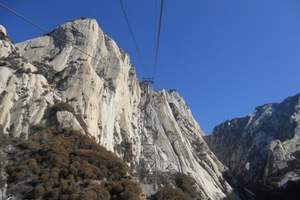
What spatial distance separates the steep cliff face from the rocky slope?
49.4 ft

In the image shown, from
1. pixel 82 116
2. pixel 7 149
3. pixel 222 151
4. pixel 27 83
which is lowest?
pixel 7 149

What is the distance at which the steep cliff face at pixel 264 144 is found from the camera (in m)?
97.5

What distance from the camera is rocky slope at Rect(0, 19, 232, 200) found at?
5562cm

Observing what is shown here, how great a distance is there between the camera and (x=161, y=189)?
55.0 m

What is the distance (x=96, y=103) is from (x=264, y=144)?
72.3 metres

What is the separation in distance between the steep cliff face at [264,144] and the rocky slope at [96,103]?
1506 cm

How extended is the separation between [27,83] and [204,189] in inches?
1359

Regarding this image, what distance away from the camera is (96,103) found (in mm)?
65688

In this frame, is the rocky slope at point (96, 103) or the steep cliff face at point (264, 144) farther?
the steep cliff face at point (264, 144)

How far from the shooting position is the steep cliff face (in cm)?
9750

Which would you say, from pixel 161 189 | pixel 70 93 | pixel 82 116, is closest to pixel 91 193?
pixel 161 189

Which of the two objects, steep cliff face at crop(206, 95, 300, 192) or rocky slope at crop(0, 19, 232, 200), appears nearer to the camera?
rocky slope at crop(0, 19, 232, 200)

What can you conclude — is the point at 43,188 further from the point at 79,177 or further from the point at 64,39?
the point at 64,39

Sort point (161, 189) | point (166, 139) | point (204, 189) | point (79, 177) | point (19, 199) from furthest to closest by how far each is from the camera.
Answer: point (166, 139) → point (204, 189) → point (161, 189) → point (79, 177) → point (19, 199)
